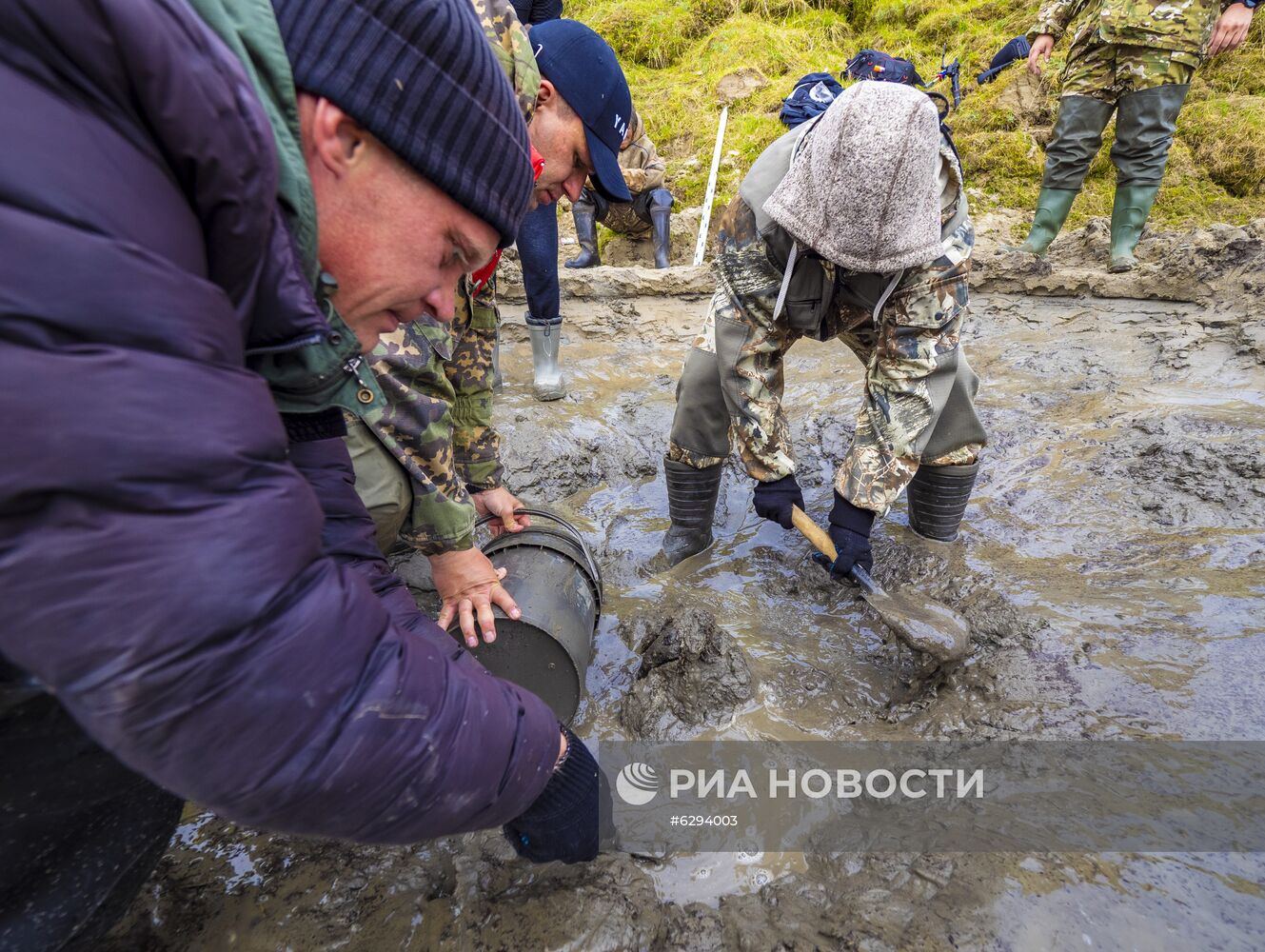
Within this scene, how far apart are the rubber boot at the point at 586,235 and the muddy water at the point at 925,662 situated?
8.94 ft

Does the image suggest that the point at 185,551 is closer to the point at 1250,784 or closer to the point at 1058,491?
the point at 1250,784

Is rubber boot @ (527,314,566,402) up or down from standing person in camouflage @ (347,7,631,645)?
down

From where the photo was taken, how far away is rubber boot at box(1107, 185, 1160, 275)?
4.41 metres

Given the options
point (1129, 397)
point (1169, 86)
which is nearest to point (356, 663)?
point (1129, 397)

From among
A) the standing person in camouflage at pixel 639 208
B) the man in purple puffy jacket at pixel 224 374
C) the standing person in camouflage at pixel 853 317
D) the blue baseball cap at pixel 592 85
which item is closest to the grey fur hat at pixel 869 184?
the standing person in camouflage at pixel 853 317

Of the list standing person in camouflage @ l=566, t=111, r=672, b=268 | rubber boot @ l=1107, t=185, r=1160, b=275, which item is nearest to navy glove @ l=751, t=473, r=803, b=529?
rubber boot @ l=1107, t=185, r=1160, b=275

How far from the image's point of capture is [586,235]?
6.76 m

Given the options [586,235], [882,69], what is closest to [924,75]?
[586,235]

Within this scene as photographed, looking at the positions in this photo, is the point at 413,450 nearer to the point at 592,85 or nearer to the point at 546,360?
the point at 592,85

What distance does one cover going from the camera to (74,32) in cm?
54

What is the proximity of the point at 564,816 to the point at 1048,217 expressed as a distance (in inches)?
208

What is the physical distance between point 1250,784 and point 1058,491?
60.3 inches

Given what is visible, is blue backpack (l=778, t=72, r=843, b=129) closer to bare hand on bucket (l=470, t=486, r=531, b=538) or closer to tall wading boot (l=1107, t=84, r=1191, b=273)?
bare hand on bucket (l=470, t=486, r=531, b=538)

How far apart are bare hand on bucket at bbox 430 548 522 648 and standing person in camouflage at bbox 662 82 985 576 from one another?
110 cm
